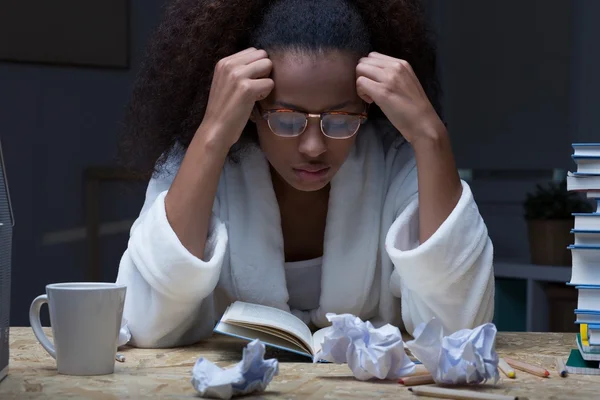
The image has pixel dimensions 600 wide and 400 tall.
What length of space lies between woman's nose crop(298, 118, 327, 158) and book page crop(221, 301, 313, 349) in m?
0.25

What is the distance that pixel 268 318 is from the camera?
1.27m

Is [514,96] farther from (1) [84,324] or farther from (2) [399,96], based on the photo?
(1) [84,324]

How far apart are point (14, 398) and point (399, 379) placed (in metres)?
0.41

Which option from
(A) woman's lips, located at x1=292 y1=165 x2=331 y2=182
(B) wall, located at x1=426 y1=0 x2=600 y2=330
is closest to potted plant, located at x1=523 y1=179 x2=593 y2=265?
(B) wall, located at x1=426 y1=0 x2=600 y2=330

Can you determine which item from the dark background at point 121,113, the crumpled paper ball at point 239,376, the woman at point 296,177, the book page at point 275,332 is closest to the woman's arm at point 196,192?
the woman at point 296,177

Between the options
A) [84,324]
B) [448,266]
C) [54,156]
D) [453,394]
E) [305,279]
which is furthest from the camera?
[54,156]

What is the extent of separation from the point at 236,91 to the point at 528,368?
617 mm

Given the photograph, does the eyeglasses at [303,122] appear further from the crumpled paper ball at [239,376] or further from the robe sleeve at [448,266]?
the crumpled paper ball at [239,376]

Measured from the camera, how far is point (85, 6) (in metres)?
3.36

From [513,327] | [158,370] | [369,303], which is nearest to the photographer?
[158,370]

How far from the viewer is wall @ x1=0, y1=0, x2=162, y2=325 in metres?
3.23

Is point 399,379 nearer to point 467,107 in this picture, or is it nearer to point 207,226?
point 207,226

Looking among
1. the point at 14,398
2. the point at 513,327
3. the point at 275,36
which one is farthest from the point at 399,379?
the point at 513,327

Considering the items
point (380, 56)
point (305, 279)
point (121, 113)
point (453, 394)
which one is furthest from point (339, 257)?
point (121, 113)
